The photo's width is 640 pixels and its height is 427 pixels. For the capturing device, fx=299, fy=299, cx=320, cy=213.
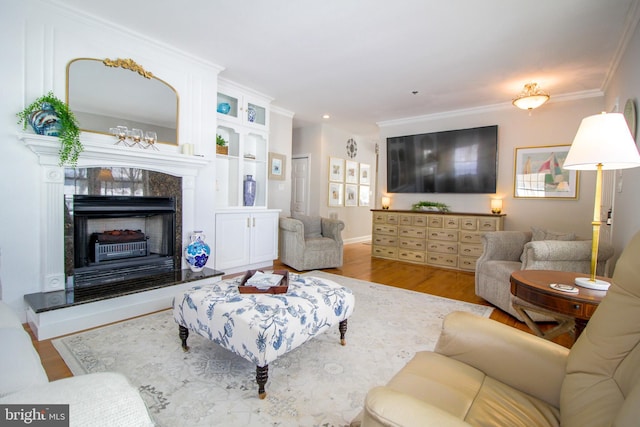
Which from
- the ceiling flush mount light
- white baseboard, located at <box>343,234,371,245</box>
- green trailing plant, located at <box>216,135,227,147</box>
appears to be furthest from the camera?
white baseboard, located at <box>343,234,371,245</box>

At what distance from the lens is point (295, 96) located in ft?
15.3

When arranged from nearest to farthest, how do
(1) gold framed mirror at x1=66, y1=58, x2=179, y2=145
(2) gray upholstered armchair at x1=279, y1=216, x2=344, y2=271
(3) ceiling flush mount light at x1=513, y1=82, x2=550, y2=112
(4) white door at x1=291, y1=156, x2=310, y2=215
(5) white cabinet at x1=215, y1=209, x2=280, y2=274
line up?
1. (1) gold framed mirror at x1=66, y1=58, x2=179, y2=145
2. (3) ceiling flush mount light at x1=513, y1=82, x2=550, y2=112
3. (5) white cabinet at x1=215, y1=209, x2=280, y2=274
4. (2) gray upholstered armchair at x1=279, y1=216, x2=344, y2=271
5. (4) white door at x1=291, y1=156, x2=310, y2=215

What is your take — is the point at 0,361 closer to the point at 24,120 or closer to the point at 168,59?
the point at 24,120

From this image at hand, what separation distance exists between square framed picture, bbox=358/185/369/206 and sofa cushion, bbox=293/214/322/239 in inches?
113

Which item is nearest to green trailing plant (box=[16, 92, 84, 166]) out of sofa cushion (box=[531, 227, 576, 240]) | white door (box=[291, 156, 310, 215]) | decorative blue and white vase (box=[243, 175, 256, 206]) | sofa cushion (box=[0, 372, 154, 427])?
decorative blue and white vase (box=[243, 175, 256, 206])

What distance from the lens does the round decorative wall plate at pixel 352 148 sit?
7244mm

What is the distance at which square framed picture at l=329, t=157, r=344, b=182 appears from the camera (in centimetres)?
669

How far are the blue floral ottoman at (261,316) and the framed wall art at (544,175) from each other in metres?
3.97

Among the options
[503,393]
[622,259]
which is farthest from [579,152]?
[503,393]

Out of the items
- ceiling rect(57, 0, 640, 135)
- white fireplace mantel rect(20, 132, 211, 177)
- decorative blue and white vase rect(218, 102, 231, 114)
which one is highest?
ceiling rect(57, 0, 640, 135)

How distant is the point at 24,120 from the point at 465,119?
18.6 feet

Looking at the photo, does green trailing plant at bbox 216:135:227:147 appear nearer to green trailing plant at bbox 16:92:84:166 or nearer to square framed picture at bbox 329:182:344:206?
green trailing plant at bbox 16:92:84:166

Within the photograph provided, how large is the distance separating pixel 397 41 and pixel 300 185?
4.09 m

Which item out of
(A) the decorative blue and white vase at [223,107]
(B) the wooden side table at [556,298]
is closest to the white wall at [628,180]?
(B) the wooden side table at [556,298]
